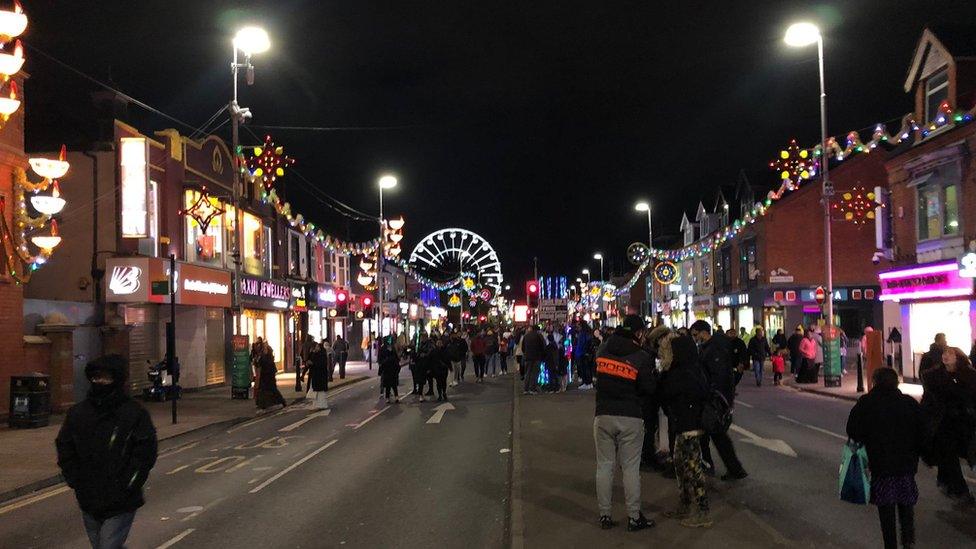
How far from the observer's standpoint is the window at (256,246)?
107 feet

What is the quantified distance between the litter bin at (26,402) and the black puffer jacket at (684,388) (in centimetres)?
1443

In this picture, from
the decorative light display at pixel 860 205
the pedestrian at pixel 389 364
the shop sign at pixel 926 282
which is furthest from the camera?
the decorative light display at pixel 860 205

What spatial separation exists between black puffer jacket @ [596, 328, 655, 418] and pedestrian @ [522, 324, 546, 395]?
44.8ft

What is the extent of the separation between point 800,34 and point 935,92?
663 centimetres

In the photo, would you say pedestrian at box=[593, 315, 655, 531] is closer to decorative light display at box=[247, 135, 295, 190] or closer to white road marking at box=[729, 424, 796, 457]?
white road marking at box=[729, 424, 796, 457]

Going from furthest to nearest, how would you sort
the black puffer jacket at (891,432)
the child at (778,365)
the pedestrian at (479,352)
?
1. the pedestrian at (479,352)
2. the child at (778,365)
3. the black puffer jacket at (891,432)

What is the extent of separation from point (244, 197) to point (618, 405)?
2773 centimetres

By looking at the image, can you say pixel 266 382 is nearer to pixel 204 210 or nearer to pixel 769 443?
pixel 204 210

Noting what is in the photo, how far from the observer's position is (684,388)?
7691 mm

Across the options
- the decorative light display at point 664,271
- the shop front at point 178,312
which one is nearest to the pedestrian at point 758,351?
the decorative light display at point 664,271

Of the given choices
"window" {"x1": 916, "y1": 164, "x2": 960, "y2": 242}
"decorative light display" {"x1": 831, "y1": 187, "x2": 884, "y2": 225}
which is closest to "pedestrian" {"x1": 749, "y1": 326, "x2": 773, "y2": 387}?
"decorative light display" {"x1": 831, "y1": 187, "x2": 884, "y2": 225}

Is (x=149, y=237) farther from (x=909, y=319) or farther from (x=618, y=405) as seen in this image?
(x=909, y=319)

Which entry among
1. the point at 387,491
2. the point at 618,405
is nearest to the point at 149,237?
the point at 387,491

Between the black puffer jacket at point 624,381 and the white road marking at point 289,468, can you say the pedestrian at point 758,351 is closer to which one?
the white road marking at point 289,468
